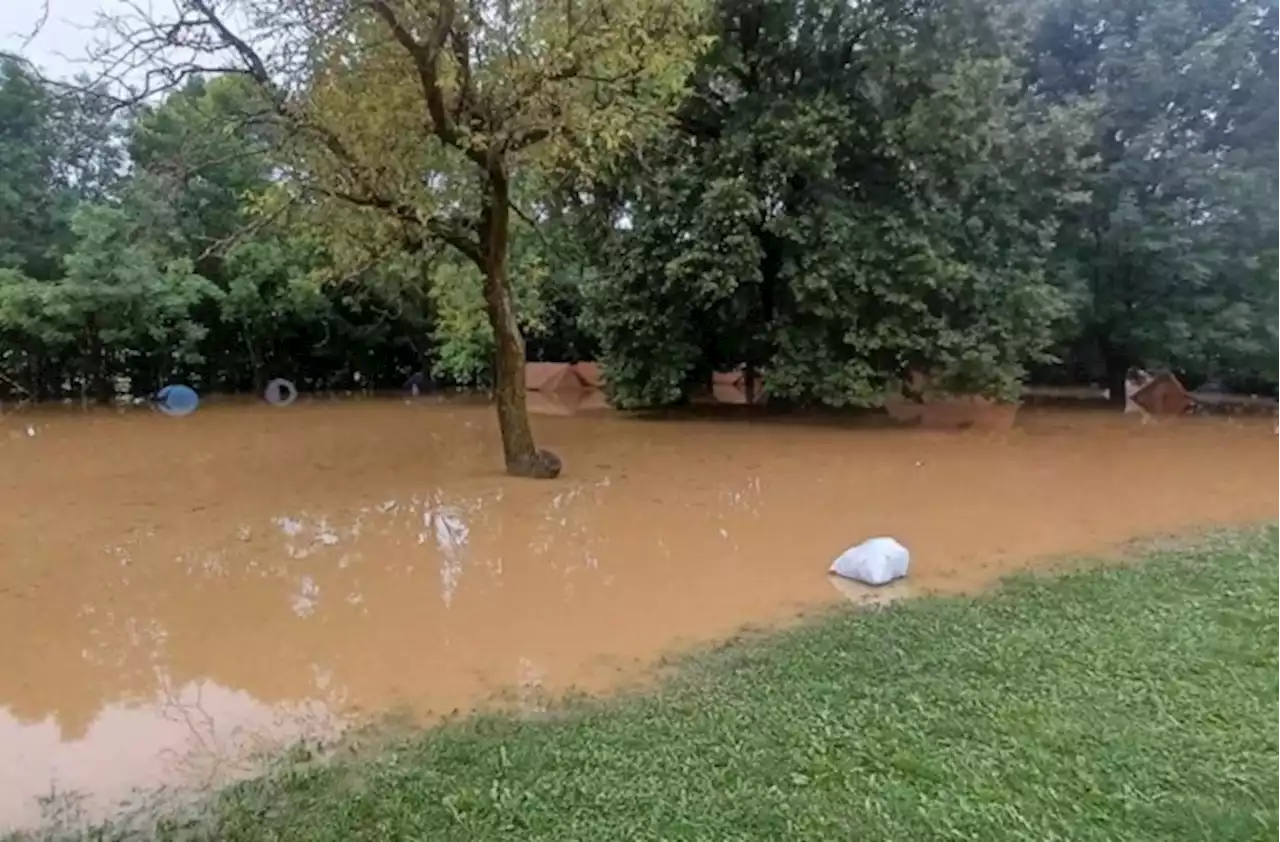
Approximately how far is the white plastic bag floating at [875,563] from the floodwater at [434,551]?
0.47 ft

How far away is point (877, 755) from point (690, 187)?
9.03 m

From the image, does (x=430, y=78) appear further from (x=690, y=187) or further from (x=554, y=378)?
(x=554, y=378)

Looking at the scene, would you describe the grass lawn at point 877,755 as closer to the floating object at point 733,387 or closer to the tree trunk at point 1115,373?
the floating object at point 733,387

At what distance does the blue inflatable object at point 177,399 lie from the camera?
47.3ft

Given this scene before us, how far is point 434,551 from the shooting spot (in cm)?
583

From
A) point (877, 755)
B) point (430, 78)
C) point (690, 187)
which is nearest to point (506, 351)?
point (430, 78)

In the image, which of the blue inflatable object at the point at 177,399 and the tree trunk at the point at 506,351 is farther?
the blue inflatable object at the point at 177,399

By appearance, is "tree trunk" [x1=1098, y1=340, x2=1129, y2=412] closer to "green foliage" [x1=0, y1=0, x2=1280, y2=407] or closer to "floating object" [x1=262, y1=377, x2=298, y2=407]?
"green foliage" [x1=0, y1=0, x2=1280, y2=407]

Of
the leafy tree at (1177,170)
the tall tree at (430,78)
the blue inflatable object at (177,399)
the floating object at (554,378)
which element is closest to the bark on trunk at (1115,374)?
the leafy tree at (1177,170)

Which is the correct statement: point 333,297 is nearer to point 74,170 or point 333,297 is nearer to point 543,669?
point 74,170

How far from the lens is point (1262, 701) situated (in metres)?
2.95

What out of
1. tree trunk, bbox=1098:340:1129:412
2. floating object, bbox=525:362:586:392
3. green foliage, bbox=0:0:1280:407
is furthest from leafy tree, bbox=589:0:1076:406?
floating object, bbox=525:362:586:392

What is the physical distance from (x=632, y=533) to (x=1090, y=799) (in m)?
3.95

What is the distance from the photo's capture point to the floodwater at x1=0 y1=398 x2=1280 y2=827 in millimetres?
3562
